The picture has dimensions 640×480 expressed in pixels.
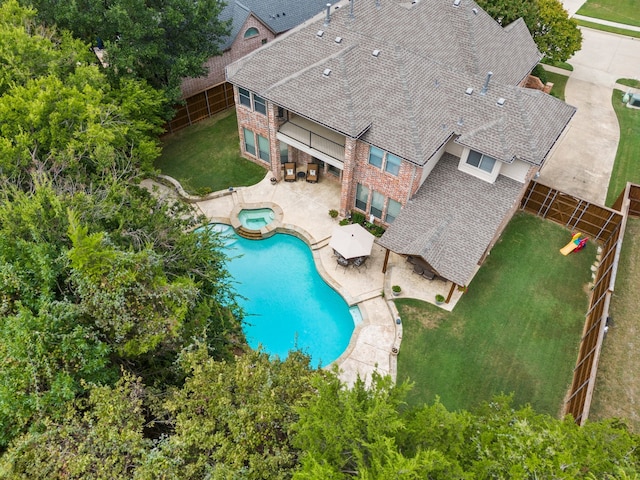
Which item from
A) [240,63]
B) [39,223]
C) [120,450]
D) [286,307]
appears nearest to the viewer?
[120,450]

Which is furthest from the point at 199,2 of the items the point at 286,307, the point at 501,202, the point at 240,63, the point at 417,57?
the point at 501,202

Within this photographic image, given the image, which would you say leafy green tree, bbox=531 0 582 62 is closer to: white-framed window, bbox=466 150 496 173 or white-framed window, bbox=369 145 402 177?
white-framed window, bbox=466 150 496 173

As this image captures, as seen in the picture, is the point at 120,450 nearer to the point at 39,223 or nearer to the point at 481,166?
the point at 39,223

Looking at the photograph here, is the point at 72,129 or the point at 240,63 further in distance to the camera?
the point at 240,63

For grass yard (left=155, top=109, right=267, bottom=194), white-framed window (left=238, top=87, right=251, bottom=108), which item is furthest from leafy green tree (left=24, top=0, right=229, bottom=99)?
grass yard (left=155, top=109, right=267, bottom=194)

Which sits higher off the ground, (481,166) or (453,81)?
(453,81)

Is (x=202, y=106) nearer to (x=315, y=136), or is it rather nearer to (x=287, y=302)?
(x=315, y=136)
